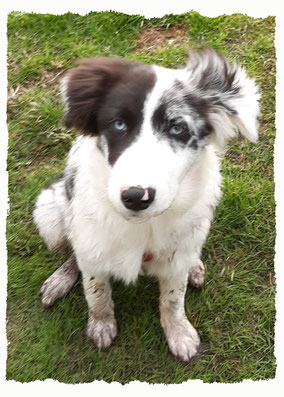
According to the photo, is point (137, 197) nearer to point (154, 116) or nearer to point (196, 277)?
point (154, 116)

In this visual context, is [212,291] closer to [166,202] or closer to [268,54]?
[166,202]

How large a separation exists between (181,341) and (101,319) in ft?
1.76

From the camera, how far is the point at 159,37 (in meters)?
4.59

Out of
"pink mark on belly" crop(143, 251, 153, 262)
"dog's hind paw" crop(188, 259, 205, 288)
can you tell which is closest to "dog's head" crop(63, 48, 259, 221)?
"pink mark on belly" crop(143, 251, 153, 262)

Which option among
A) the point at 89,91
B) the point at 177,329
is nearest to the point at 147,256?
the point at 177,329

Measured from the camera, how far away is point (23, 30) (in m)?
4.50

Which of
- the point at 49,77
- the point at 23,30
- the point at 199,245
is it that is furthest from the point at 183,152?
the point at 23,30

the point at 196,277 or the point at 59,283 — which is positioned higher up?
the point at 59,283

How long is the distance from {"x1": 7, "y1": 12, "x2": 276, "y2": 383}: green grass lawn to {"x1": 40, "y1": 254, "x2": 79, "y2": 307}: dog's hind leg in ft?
0.22

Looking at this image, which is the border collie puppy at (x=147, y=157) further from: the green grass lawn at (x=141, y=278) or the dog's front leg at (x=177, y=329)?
the green grass lawn at (x=141, y=278)

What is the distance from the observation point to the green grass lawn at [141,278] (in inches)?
130

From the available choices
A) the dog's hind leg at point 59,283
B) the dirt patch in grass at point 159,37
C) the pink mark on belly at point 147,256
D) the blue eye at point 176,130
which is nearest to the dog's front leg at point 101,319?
the dog's hind leg at point 59,283

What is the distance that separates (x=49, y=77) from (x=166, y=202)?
107 inches

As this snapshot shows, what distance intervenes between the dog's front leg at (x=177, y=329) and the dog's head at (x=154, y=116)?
113 cm
